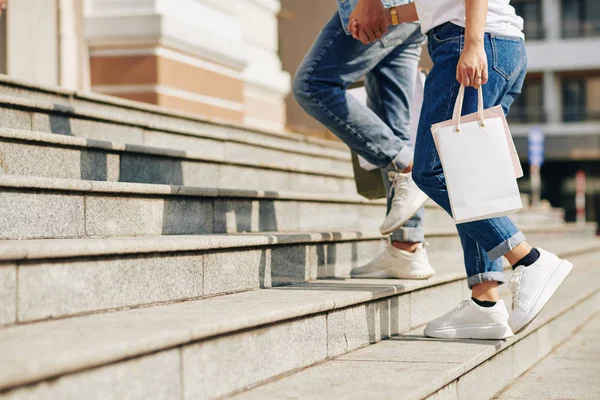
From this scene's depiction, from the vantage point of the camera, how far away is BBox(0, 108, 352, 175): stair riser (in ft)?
12.7

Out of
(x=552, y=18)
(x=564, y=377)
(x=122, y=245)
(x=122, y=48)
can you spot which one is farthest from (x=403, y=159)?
(x=552, y=18)

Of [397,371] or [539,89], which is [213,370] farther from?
[539,89]

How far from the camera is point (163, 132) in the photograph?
489cm

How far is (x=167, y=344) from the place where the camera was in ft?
6.47

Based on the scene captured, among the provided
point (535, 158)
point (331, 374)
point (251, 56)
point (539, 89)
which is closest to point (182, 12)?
point (251, 56)

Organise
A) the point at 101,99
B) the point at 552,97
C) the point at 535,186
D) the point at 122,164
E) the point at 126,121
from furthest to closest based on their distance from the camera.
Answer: the point at 552,97 < the point at 535,186 < the point at 101,99 < the point at 126,121 < the point at 122,164

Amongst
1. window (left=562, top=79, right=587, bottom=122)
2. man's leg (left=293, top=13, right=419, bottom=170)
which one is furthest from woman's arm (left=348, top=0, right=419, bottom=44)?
window (left=562, top=79, right=587, bottom=122)

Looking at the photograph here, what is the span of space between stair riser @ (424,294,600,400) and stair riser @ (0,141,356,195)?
1796 mm

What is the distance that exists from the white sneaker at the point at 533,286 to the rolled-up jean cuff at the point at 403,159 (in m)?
0.80

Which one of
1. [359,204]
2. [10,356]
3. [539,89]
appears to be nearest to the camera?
[10,356]

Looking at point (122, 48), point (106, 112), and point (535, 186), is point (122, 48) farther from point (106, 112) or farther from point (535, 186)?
point (535, 186)

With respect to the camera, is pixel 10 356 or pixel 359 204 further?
pixel 359 204

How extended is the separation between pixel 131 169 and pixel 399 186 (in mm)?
1232

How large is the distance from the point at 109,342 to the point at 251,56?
7.47m
